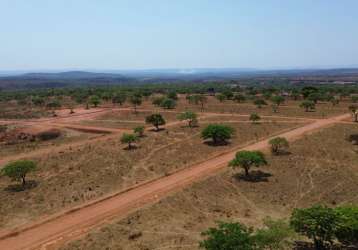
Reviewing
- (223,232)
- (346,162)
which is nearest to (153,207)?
(223,232)

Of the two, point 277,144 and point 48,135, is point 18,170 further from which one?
point 277,144

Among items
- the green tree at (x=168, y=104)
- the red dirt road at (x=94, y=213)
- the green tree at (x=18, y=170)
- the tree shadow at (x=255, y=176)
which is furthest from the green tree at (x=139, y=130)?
the green tree at (x=168, y=104)

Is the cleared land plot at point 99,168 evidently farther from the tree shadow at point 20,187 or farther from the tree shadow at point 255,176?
the tree shadow at point 255,176

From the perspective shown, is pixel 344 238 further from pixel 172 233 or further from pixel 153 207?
pixel 153 207

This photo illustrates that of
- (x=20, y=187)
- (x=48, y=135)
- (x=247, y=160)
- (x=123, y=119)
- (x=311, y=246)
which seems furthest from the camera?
(x=123, y=119)

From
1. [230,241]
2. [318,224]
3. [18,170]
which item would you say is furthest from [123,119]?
[230,241]

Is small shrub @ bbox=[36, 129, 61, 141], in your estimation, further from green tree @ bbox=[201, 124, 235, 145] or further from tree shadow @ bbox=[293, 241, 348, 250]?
tree shadow @ bbox=[293, 241, 348, 250]

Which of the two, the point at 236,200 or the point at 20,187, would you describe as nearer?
the point at 236,200
